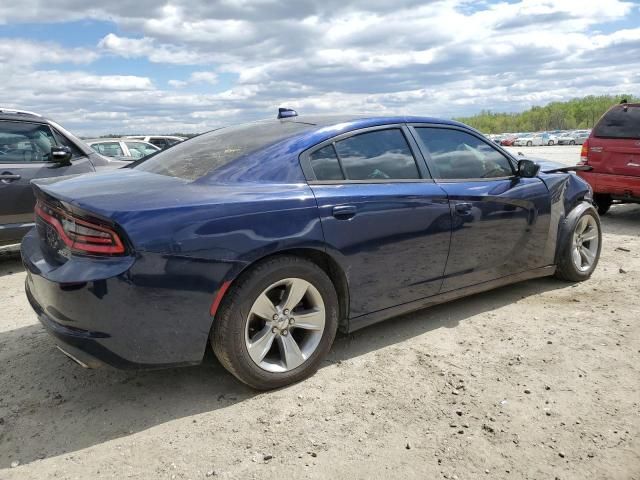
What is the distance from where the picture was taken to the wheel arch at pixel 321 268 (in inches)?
108

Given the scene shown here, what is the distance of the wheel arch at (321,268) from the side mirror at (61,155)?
404 centimetres

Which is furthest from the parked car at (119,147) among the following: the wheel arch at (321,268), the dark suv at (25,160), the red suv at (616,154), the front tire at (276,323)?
the front tire at (276,323)

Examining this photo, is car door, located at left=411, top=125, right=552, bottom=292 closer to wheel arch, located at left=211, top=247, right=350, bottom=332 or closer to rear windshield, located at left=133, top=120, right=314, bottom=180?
wheel arch, located at left=211, top=247, right=350, bottom=332

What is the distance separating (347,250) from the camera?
3.17m

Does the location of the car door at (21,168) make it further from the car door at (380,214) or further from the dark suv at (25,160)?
the car door at (380,214)

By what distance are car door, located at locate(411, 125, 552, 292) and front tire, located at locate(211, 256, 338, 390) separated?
111 centimetres

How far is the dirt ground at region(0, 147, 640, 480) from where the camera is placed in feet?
7.92

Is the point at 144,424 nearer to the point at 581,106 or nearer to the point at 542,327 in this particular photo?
the point at 542,327

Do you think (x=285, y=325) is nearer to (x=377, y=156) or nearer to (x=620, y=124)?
(x=377, y=156)

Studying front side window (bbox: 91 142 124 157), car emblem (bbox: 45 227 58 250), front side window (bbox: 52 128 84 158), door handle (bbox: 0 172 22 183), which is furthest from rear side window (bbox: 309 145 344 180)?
front side window (bbox: 91 142 124 157)

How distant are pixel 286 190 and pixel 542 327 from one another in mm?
2216

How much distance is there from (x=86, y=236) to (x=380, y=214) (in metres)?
1.66

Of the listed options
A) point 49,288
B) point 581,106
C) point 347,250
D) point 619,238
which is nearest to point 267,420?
point 347,250

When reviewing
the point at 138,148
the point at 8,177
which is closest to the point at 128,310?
the point at 8,177
